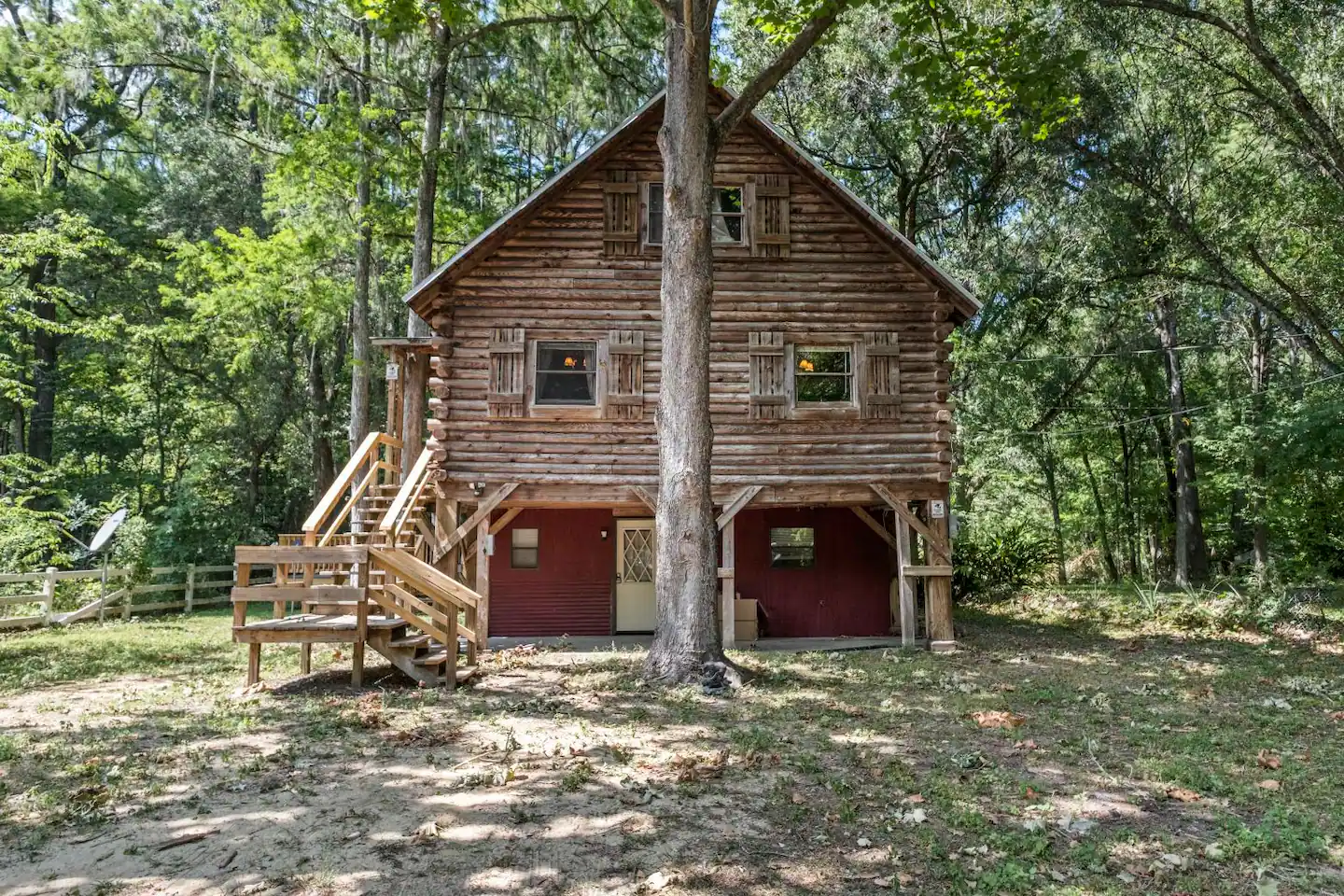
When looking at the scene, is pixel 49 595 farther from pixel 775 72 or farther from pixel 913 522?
pixel 775 72

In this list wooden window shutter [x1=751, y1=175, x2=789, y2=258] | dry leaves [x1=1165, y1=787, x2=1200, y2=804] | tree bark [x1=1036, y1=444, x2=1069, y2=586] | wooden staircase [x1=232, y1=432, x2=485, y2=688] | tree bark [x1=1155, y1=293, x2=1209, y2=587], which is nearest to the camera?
dry leaves [x1=1165, y1=787, x2=1200, y2=804]

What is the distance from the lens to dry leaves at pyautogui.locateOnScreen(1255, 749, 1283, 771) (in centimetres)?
607

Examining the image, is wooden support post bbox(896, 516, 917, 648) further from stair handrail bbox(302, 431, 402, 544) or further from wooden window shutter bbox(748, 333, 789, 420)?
stair handrail bbox(302, 431, 402, 544)

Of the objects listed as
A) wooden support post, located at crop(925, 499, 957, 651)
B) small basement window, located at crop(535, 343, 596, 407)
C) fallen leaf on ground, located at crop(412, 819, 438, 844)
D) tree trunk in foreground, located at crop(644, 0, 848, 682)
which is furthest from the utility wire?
fallen leaf on ground, located at crop(412, 819, 438, 844)

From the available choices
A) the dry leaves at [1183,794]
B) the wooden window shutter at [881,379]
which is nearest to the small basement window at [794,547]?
the wooden window shutter at [881,379]

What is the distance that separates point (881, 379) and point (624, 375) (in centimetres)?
409

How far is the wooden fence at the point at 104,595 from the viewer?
50.9ft

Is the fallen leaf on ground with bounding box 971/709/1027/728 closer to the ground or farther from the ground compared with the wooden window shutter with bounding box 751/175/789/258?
closer to the ground

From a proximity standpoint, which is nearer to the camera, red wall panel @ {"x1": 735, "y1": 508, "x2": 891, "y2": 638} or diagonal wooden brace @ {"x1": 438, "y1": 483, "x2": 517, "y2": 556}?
diagonal wooden brace @ {"x1": 438, "y1": 483, "x2": 517, "y2": 556}

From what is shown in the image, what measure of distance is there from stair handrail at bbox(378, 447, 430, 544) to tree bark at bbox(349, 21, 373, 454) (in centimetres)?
457

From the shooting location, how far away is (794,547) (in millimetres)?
15852

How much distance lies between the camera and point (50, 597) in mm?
15844

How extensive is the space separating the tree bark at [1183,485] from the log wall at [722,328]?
11.2 metres

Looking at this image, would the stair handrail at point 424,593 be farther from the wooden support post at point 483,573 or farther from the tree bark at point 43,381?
the tree bark at point 43,381
